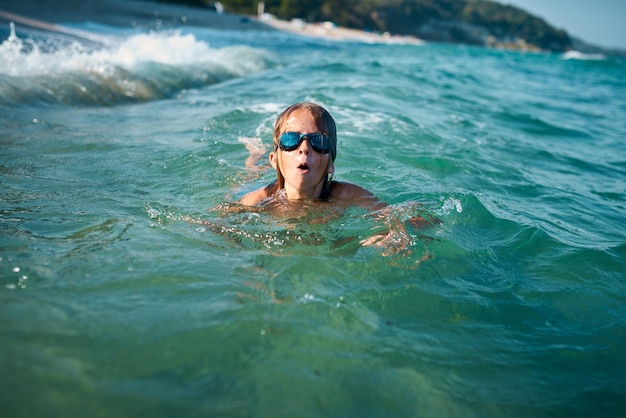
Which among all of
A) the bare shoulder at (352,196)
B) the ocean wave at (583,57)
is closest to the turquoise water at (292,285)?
the bare shoulder at (352,196)

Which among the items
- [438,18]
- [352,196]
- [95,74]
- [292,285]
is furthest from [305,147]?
[438,18]

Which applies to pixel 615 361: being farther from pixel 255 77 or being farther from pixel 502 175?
A: pixel 255 77

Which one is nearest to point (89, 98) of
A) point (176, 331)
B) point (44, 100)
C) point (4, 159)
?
point (44, 100)

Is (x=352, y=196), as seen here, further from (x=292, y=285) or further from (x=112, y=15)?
(x=112, y=15)

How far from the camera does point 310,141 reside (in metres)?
3.63

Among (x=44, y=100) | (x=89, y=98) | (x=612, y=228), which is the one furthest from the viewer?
(x=89, y=98)

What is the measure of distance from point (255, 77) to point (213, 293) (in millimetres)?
11246

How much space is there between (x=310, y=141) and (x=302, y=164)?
0.62 ft

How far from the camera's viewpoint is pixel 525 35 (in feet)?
505

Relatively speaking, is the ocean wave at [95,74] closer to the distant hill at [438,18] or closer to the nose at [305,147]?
the nose at [305,147]

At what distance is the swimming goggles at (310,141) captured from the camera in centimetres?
363

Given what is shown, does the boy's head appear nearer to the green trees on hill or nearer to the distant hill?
the green trees on hill

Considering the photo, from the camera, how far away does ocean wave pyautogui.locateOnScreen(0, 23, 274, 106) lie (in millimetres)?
8203

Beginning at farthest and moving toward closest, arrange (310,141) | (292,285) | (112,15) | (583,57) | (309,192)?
(583,57) → (112,15) → (309,192) → (310,141) → (292,285)
